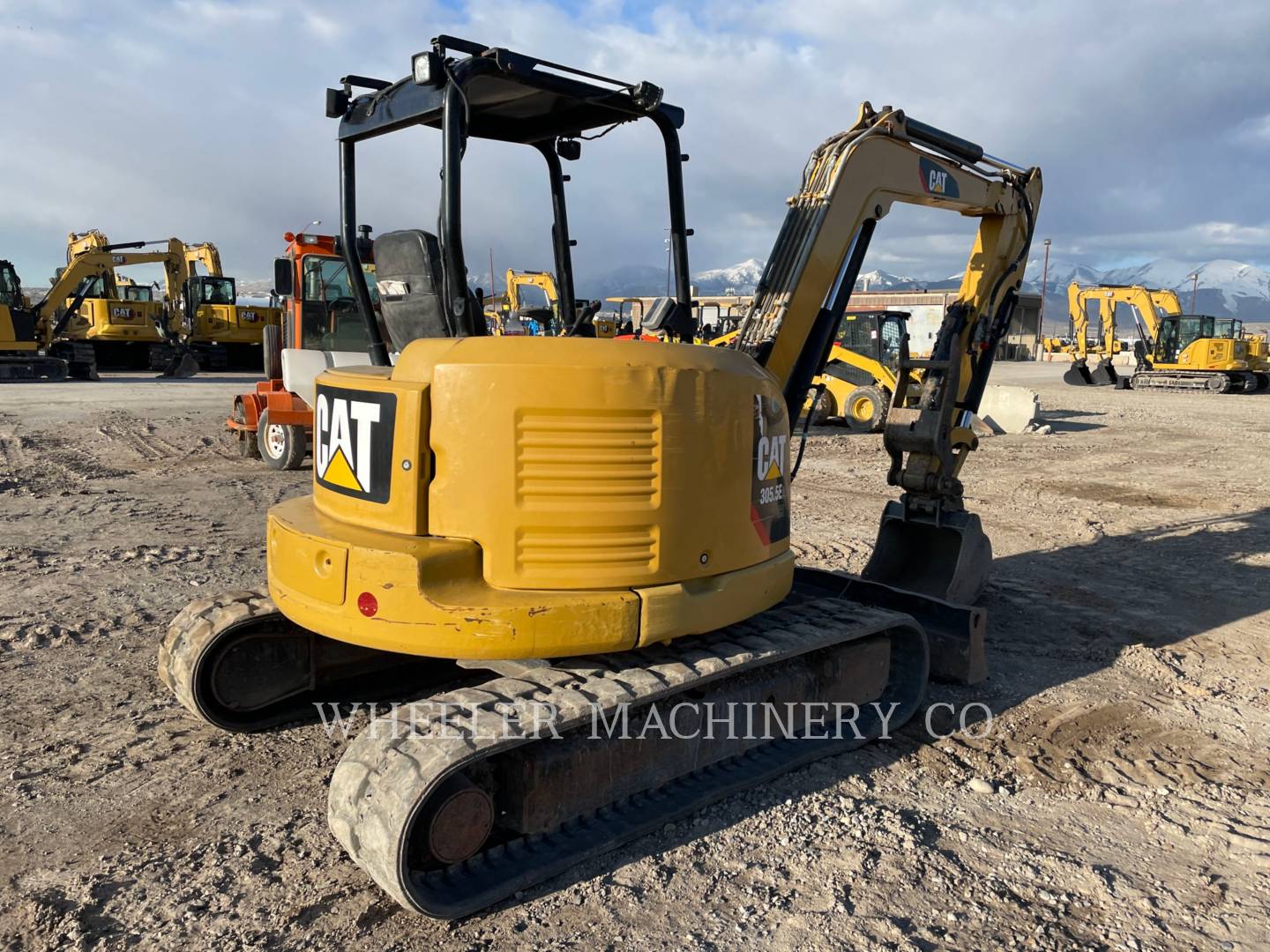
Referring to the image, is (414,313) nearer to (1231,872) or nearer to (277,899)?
(277,899)

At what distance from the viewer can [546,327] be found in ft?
14.6

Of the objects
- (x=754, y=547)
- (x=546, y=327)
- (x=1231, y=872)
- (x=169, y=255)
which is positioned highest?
(x=169, y=255)

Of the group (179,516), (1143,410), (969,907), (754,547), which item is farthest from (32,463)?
(1143,410)

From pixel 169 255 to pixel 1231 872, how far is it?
28.8 m

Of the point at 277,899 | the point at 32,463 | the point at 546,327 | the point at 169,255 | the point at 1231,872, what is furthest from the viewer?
the point at 169,255

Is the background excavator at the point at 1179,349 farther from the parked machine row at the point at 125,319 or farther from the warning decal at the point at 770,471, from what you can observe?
the warning decal at the point at 770,471

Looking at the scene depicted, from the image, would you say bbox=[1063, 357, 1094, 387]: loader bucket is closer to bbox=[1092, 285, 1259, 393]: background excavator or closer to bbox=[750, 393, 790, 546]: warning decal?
bbox=[1092, 285, 1259, 393]: background excavator

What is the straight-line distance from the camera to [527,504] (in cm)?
326

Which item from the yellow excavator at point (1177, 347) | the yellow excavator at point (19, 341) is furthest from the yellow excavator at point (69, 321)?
the yellow excavator at point (1177, 347)

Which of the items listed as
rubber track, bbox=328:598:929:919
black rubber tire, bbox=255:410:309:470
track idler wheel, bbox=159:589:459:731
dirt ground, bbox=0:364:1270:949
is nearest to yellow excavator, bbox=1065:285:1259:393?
dirt ground, bbox=0:364:1270:949

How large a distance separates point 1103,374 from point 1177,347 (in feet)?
7.65

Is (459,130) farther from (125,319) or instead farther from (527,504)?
(125,319)

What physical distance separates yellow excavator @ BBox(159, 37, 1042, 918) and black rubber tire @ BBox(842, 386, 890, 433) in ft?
39.0

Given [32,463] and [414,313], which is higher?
[414,313]
